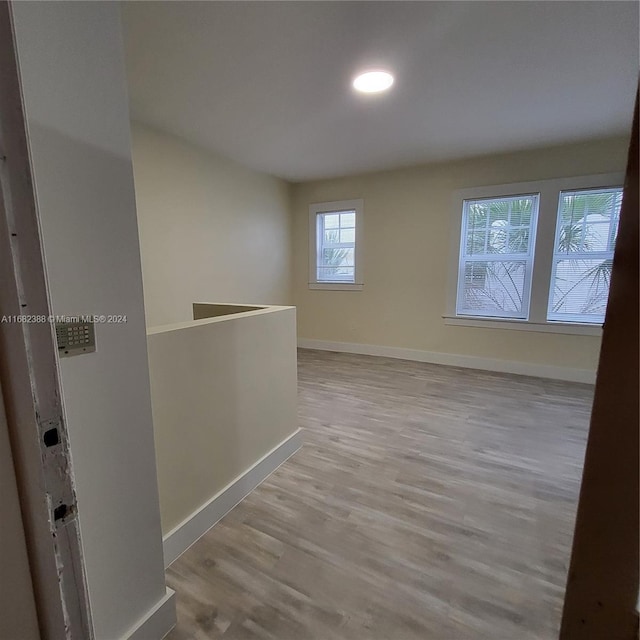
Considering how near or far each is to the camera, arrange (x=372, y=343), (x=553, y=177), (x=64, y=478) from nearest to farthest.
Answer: (x=64, y=478)
(x=553, y=177)
(x=372, y=343)

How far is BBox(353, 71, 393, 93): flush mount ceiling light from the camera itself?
87.0 inches

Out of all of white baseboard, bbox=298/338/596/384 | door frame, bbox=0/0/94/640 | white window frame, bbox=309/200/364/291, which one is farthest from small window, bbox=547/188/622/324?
door frame, bbox=0/0/94/640

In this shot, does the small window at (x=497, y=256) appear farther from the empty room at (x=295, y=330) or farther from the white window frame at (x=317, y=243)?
the white window frame at (x=317, y=243)

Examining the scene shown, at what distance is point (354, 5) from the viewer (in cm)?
162

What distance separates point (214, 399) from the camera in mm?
1699

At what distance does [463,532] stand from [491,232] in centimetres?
349

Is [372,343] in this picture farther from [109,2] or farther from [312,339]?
[109,2]

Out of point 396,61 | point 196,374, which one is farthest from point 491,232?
point 196,374

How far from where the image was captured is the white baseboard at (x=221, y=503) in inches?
60.2

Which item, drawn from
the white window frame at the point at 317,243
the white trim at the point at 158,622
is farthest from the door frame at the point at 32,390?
the white window frame at the point at 317,243

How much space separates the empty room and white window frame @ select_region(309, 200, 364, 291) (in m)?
0.21

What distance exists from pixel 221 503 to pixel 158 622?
594 mm

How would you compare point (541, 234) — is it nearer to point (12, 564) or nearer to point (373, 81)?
point (373, 81)

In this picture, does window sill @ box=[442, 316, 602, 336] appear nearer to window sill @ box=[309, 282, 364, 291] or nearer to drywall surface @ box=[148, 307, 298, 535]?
window sill @ box=[309, 282, 364, 291]
